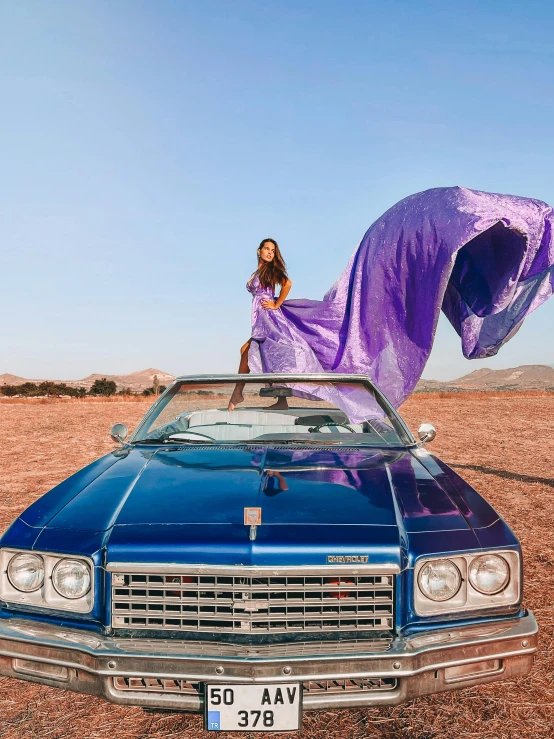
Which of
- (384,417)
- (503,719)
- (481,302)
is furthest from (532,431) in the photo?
(503,719)

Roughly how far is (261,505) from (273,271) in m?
4.60

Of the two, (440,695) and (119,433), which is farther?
(119,433)

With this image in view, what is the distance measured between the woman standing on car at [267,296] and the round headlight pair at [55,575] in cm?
436

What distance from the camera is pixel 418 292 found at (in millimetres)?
5910

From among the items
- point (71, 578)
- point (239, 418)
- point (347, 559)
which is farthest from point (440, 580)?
point (239, 418)

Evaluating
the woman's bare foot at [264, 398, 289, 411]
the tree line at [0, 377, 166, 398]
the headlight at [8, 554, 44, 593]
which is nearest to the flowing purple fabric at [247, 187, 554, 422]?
the woman's bare foot at [264, 398, 289, 411]

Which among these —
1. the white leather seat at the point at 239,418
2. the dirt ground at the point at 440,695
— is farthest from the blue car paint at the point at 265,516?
the white leather seat at the point at 239,418

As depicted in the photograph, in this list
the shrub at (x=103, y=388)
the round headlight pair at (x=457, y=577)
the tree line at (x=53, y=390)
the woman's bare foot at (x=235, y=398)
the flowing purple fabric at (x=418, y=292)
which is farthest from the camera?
the shrub at (x=103, y=388)

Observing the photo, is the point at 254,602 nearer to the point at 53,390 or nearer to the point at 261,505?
the point at 261,505

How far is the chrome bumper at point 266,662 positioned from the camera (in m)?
1.90

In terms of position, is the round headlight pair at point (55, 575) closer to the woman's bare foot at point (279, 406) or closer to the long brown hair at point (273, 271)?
the woman's bare foot at point (279, 406)

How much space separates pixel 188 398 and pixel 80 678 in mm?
2147

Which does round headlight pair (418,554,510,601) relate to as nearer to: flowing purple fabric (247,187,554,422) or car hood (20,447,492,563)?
car hood (20,447,492,563)

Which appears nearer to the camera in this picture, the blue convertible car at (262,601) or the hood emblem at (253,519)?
the blue convertible car at (262,601)
